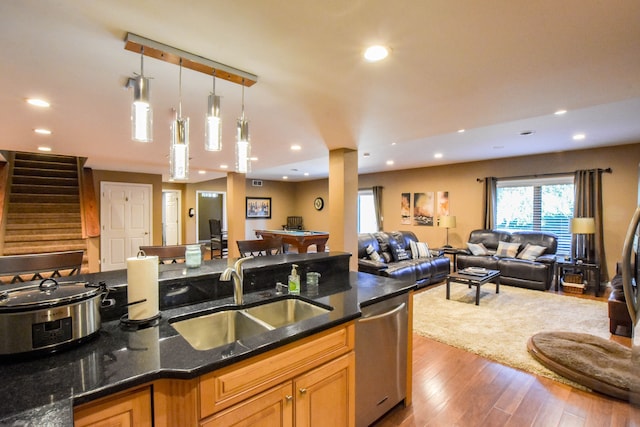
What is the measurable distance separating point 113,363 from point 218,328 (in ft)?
2.20

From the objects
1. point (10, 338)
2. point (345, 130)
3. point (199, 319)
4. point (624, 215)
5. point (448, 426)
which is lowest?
point (448, 426)

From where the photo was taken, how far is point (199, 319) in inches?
66.3

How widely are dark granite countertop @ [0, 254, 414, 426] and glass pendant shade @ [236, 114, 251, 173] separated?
773 millimetres

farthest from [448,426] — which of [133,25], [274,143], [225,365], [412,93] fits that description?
[274,143]

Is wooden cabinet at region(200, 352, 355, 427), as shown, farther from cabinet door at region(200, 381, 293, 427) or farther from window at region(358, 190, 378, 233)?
window at region(358, 190, 378, 233)

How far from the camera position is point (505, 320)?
3809mm

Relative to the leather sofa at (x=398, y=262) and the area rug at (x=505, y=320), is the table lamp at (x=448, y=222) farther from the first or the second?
the area rug at (x=505, y=320)

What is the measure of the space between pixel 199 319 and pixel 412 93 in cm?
202

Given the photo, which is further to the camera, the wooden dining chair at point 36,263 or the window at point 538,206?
the window at point 538,206

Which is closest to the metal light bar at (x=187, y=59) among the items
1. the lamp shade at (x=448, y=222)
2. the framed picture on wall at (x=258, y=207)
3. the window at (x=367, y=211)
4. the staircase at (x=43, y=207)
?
the staircase at (x=43, y=207)

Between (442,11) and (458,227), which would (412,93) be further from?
(458,227)

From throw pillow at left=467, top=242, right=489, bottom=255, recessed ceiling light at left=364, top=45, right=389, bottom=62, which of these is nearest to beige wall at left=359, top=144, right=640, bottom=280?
throw pillow at left=467, top=242, right=489, bottom=255

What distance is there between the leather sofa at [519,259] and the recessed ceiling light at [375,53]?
5.24 metres

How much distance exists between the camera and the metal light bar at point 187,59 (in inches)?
58.1
